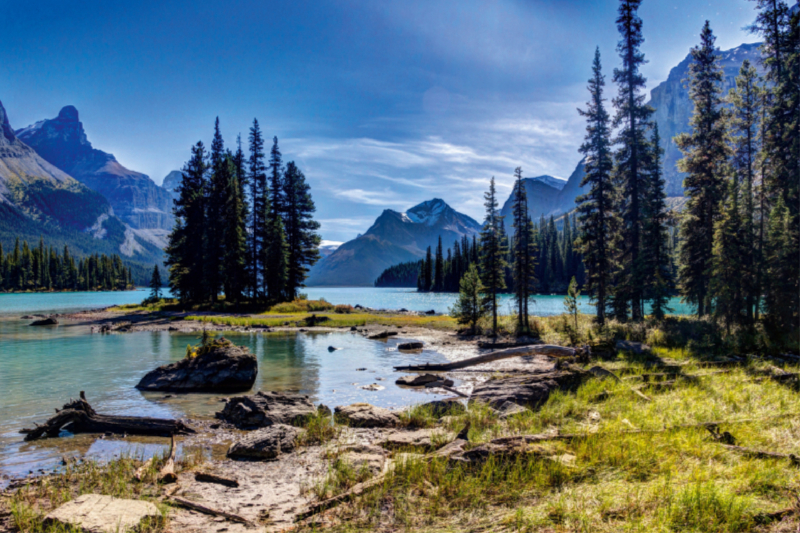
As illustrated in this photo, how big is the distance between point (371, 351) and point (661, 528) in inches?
955

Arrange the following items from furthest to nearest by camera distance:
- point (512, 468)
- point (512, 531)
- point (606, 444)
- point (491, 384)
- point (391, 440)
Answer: point (491, 384) < point (391, 440) < point (606, 444) < point (512, 468) < point (512, 531)

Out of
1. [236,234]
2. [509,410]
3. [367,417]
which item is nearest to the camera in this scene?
[509,410]

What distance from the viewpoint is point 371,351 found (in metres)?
28.1

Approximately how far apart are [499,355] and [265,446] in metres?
12.9

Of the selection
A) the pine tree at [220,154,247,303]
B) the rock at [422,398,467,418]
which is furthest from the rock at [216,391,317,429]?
the pine tree at [220,154,247,303]

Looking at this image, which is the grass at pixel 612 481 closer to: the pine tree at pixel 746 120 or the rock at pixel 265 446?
the rock at pixel 265 446

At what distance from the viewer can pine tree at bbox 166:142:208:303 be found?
188 feet

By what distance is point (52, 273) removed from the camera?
15300cm

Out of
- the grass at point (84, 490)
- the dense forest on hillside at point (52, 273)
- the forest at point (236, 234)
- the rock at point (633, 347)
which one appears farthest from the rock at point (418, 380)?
the dense forest on hillside at point (52, 273)

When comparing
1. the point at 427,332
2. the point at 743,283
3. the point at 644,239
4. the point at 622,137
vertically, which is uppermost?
the point at 622,137

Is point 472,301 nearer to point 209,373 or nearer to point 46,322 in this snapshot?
point 209,373

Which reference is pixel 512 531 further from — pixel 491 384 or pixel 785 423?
pixel 491 384

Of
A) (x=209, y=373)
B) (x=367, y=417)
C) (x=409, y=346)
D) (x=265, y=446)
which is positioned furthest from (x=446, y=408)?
(x=409, y=346)

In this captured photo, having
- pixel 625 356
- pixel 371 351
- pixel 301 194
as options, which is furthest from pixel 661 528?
pixel 301 194
